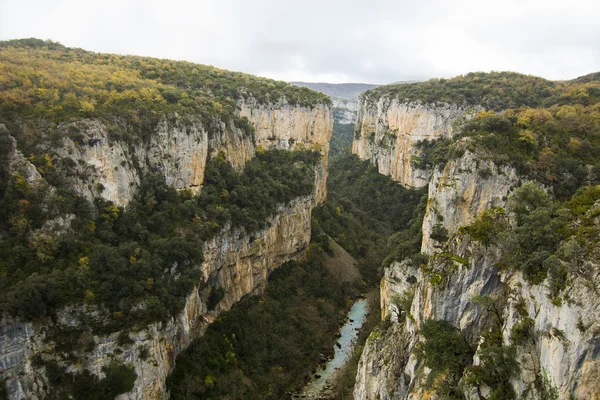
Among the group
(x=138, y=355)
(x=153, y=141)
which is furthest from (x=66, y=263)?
(x=153, y=141)

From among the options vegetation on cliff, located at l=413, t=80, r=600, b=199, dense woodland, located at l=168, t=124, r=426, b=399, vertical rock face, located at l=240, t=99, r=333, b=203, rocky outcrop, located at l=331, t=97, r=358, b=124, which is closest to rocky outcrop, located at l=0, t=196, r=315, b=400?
dense woodland, located at l=168, t=124, r=426, b=399

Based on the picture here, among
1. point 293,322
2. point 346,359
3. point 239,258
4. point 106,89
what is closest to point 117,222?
point 239,258

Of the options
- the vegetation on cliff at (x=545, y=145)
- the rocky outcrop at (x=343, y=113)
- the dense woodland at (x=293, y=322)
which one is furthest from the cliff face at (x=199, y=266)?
the rocky outcrop at (x=343, y=113)

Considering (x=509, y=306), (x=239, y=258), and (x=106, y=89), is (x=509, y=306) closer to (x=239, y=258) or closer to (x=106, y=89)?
(x=239, y=258)

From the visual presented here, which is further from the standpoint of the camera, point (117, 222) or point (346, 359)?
point (346, 359)

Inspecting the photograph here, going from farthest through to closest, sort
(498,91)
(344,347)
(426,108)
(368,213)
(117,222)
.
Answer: (368,213), (426,108), (498,91), (344,347), (117,222)

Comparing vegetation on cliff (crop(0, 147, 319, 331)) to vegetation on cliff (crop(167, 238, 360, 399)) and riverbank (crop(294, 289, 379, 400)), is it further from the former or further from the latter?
riverbank (crop(294, 289, 379, 400))

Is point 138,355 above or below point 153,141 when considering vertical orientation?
below

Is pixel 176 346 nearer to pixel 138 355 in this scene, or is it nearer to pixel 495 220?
pixel 138 355
